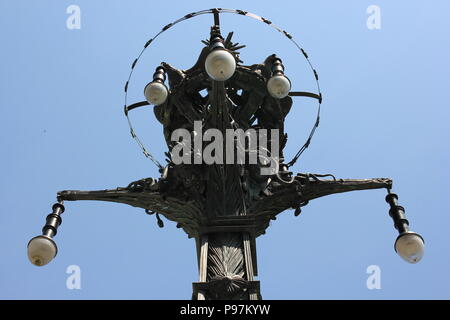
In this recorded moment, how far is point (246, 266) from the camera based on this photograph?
1091 cm

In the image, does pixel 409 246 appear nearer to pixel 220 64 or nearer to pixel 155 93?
pixel 220 64

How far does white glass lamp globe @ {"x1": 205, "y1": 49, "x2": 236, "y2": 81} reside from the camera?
10398 mm

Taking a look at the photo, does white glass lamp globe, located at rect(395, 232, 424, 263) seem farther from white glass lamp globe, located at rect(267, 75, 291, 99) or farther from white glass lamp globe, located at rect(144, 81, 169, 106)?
white glass lamp globe, located at rect(144, 81, 169, 106)

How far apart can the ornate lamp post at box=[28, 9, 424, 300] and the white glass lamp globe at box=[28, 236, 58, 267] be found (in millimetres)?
13

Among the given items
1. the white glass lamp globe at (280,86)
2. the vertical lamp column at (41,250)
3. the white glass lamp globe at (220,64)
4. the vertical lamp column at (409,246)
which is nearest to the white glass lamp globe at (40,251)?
the vertical lamp column at (41,250)

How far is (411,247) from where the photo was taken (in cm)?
1028

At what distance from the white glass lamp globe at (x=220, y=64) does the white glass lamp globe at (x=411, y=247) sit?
10.3 ft

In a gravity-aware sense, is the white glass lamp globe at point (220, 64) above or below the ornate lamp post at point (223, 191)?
above

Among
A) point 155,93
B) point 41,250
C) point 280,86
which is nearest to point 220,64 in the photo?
point 280,86

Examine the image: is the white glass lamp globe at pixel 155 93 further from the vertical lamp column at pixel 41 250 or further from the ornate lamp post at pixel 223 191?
the vertical lamp column at pixel 41 250

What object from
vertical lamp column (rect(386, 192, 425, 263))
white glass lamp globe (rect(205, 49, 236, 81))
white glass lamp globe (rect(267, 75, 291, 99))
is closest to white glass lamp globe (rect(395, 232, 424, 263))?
vertical lamp column (rect(386, 192, 425, 263))

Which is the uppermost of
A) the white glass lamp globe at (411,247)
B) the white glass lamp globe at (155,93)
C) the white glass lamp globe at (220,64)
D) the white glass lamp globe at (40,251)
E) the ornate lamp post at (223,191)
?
the white glass lamp globe at (155,93)

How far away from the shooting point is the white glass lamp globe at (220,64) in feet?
34.1
